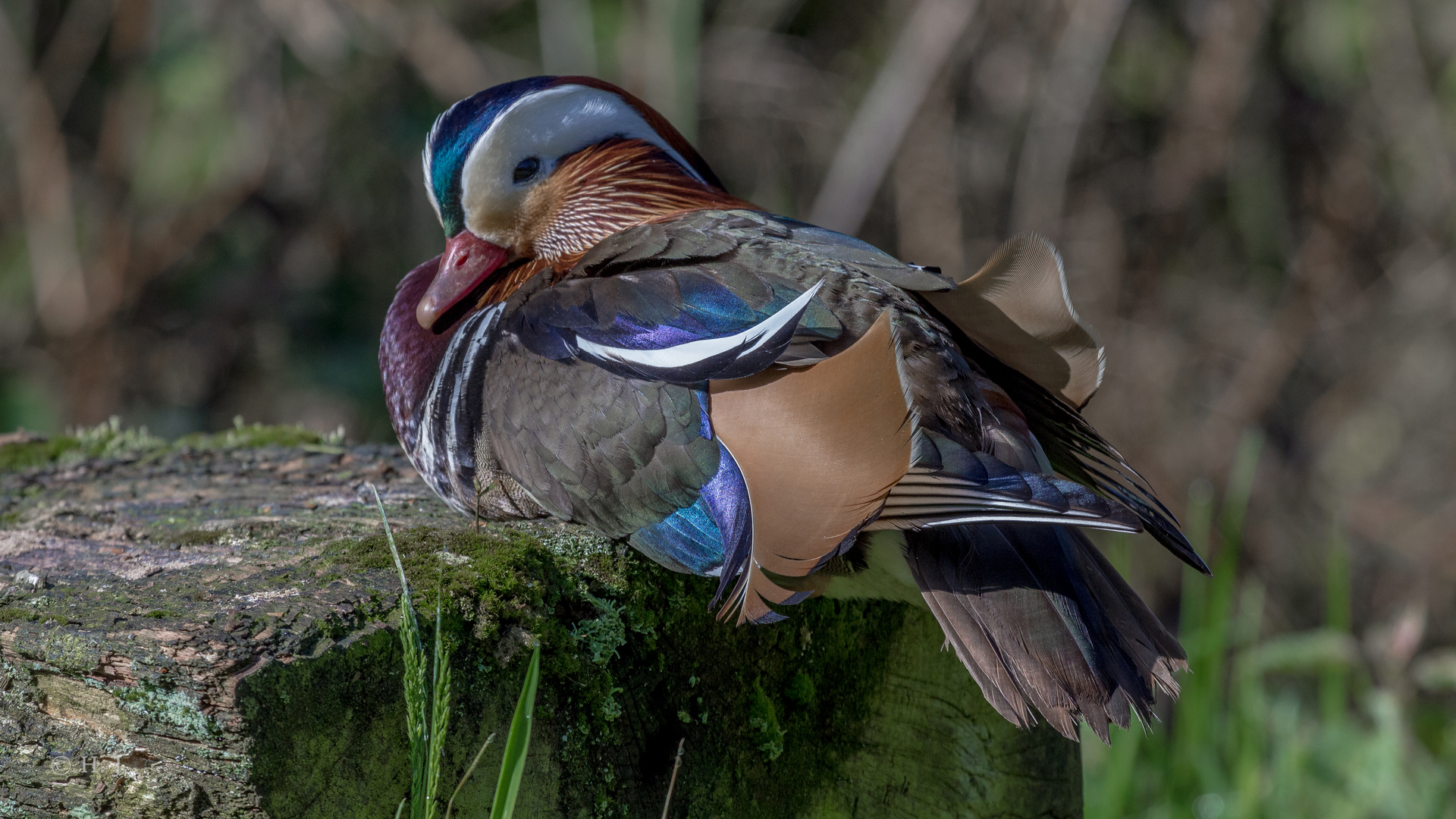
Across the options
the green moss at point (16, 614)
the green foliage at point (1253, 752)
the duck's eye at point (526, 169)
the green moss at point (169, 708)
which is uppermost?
the duck's eye at point (526, 169)

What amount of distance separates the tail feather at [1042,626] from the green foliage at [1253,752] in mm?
889

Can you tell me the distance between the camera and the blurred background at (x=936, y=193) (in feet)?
13.4

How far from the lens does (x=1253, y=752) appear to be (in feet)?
7.84

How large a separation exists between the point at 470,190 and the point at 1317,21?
3408 mm

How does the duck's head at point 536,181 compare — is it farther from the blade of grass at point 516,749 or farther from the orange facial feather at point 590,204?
the blade of grass at point 516,749

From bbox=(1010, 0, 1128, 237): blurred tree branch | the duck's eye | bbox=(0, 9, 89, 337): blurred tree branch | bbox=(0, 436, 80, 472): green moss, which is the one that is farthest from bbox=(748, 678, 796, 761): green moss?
bbox=(0, 9, 89, 337): blurred tree branch

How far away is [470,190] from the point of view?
1.88m

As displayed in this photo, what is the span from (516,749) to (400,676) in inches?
6.9

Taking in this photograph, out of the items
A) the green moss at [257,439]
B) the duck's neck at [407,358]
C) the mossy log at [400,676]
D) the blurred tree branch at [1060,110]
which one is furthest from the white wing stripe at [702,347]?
the blurred tree branch at [1060,110]

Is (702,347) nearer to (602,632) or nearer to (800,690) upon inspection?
(602,632)

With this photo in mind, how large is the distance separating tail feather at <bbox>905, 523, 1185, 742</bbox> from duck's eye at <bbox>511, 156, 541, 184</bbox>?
914mm

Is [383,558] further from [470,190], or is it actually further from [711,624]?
[470,190]

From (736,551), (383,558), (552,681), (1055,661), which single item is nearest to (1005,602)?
(1055,661)

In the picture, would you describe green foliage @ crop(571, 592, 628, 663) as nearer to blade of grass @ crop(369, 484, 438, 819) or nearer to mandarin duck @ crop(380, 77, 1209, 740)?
mandarin duck @ crop(380, 77, 1209, 740)
